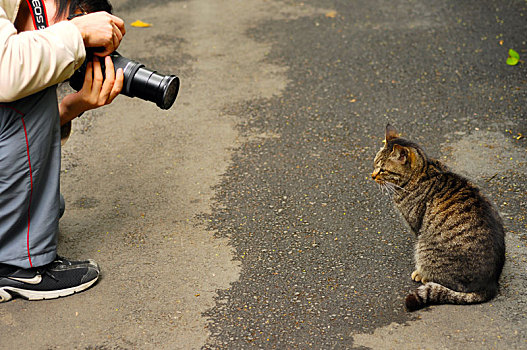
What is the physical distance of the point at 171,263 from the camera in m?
2.62

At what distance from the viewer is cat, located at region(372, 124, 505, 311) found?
2223 millimetres

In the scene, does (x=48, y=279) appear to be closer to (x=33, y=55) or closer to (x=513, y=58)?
(x=33, y=55)

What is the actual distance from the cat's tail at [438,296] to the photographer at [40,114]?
4.26ft

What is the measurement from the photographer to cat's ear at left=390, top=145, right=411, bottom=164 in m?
1.18

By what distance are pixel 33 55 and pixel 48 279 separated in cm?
91

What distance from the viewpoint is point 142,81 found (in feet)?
7.57

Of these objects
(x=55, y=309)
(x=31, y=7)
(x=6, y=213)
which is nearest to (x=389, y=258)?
(x=55, y=309)

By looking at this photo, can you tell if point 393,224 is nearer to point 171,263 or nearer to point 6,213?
point 171,263

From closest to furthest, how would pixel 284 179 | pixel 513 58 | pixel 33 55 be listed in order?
pixel 33 55 → pixel 284 179 → pixel 513 58

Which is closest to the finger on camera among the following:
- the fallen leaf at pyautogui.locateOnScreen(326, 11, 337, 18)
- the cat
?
the cat

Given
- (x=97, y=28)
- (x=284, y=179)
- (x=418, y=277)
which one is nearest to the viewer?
(x=97, y=28)

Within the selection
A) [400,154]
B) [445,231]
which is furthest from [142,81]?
[445,231]

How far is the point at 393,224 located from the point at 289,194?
57 cm

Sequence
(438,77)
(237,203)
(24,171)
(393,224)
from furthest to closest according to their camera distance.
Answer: (438,77)
(237,203)
(393,224)
(24,171)
